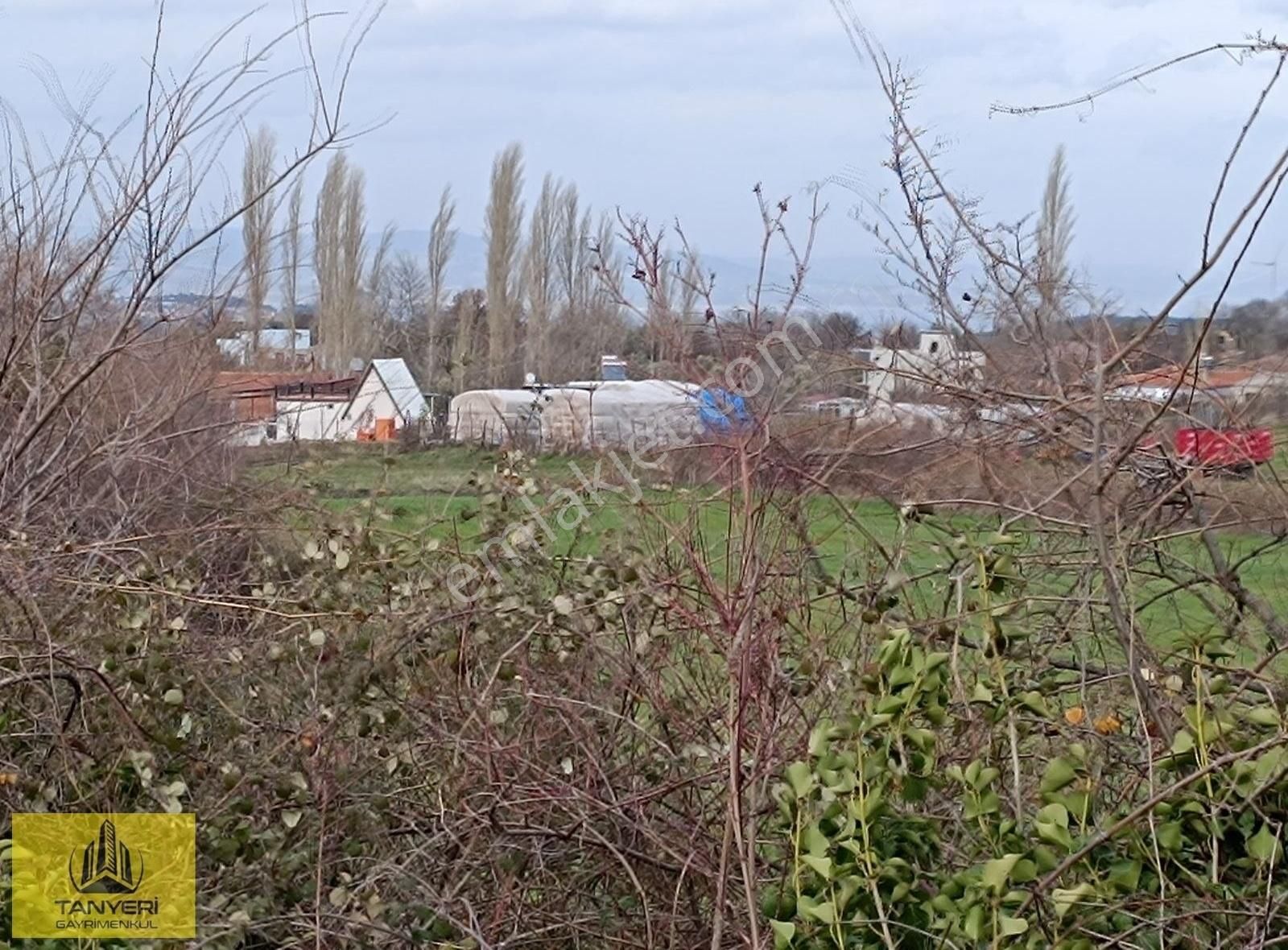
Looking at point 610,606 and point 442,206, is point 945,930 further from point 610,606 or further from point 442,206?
point 442,206

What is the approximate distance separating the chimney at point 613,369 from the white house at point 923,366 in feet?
2.59

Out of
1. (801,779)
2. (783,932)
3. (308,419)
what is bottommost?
(783,932)

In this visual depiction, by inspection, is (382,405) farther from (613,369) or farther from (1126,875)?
(1126,875)

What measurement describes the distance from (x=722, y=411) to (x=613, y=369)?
1.78 meters

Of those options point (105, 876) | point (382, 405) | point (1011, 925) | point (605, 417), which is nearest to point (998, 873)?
point (1011, 925)

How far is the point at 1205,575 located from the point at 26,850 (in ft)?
9.90

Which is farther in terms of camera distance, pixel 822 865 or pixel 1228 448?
pixel 1228 448

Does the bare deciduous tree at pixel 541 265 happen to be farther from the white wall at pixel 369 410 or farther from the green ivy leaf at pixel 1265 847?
the green ivy leaf at pixel 1265 847

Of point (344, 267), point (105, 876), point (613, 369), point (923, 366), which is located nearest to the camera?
point (105, 876)

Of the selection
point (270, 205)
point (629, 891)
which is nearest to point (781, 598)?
point (629, 891)

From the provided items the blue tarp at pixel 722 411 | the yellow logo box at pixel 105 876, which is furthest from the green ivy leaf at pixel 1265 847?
the yellow logo box at pixel 105 876

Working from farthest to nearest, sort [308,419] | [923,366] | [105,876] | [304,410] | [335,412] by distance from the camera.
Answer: [335,412], [308,419], [304,410], [923,366], [105,876]

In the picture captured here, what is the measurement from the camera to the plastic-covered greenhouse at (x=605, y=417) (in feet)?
12.8

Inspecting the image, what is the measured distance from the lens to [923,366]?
12.9ft
